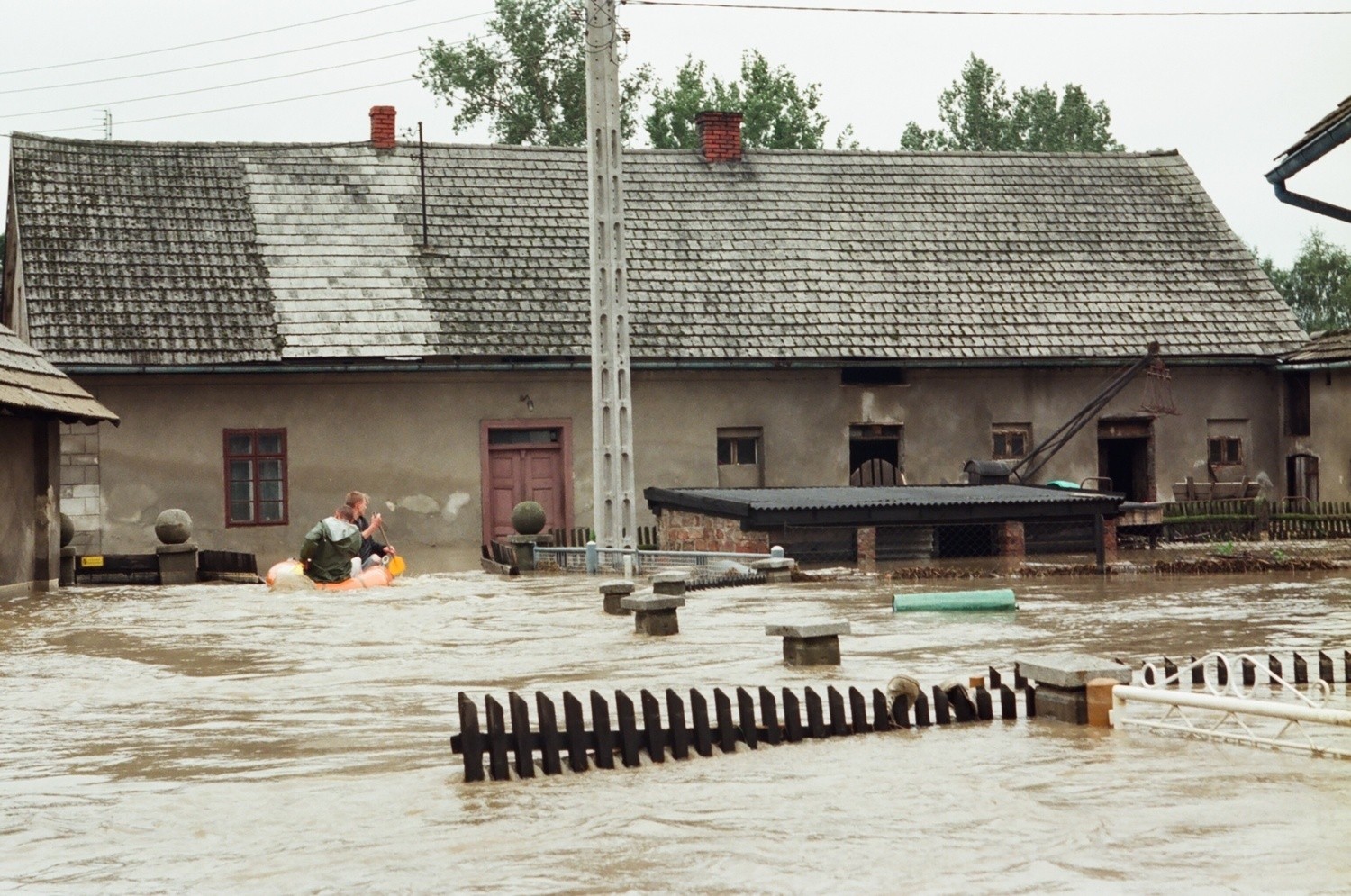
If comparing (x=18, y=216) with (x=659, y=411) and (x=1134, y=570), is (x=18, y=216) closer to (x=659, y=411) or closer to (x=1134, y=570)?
(x=659, y=411)

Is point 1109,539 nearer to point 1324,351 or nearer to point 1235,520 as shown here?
point 1235,520

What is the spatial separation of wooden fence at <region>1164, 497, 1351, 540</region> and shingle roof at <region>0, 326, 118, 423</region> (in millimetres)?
18267

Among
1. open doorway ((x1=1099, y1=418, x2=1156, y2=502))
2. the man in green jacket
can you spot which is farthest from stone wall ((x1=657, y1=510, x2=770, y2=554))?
open doorway ((x1=1099, y1=418, x2=1156, y2=502))

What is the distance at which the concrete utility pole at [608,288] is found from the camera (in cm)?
2495

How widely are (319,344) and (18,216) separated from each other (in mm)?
5727

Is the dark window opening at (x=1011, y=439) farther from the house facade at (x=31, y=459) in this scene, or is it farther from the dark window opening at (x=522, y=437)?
the house facade at (x=31, y=459)

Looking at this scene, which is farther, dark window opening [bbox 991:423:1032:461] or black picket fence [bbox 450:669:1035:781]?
dark window opening [bbox 991:423:1032:461]

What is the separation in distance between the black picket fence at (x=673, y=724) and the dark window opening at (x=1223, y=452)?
23607mm

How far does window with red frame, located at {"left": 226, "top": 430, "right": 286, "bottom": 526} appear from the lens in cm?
3061

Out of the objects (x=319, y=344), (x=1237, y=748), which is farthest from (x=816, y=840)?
(x=319, y=344)

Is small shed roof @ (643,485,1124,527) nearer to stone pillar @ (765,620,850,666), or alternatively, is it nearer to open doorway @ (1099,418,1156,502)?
open doorway @ (1099,418,1156,502)

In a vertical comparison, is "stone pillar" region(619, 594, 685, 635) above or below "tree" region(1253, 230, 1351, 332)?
below

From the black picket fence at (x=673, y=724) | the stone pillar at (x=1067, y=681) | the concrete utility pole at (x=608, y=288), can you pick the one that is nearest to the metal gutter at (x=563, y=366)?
the concrete utility pole at (x=608, y=288)

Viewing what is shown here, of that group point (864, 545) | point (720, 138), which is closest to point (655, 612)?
point (864, 545)
